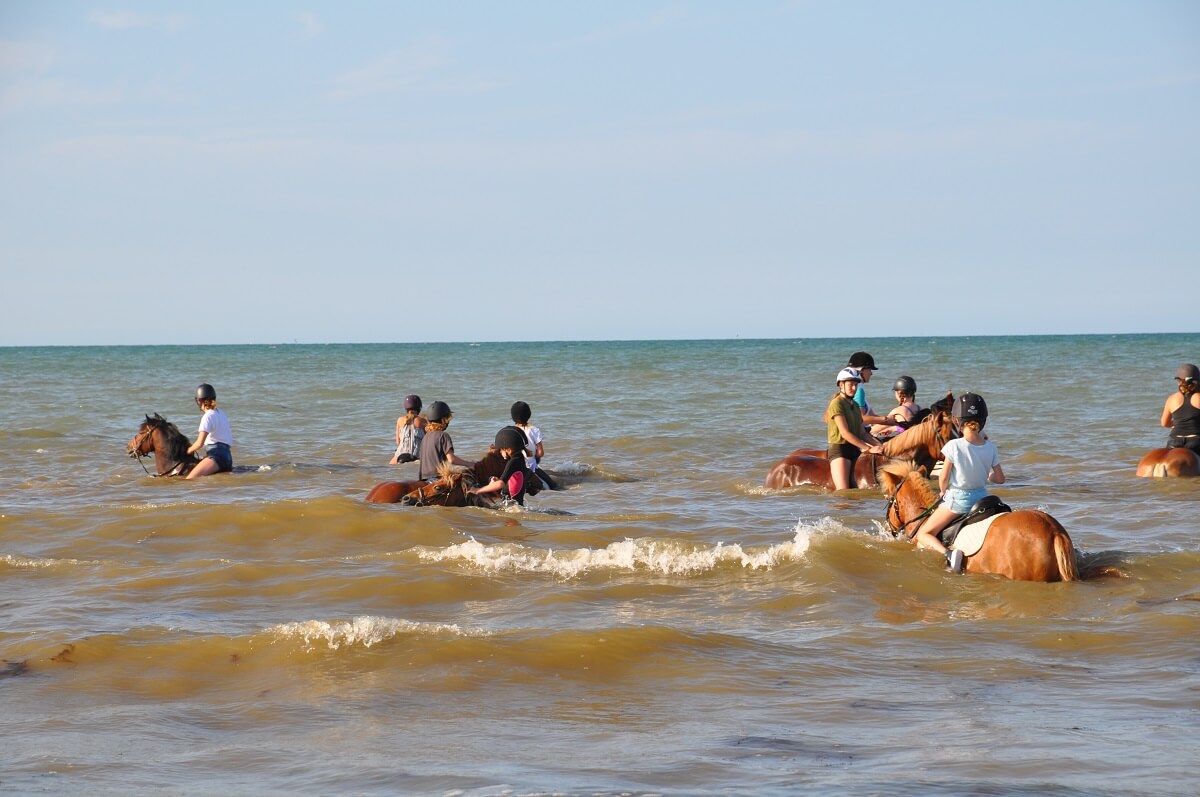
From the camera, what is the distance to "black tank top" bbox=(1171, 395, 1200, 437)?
14031mm

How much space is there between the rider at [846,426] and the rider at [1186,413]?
3.77m

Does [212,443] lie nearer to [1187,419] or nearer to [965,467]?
[965,467]

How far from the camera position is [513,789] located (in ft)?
14.7

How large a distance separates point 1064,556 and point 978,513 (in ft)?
2.19

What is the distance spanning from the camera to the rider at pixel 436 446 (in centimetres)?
1161

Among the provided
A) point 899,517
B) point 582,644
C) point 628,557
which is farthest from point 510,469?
point 582,644

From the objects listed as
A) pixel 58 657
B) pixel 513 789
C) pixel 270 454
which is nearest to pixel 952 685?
pixel 513 789

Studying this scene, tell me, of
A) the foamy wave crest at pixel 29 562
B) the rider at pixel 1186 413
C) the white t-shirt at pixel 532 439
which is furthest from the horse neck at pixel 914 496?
the rider at pixel 1186 413

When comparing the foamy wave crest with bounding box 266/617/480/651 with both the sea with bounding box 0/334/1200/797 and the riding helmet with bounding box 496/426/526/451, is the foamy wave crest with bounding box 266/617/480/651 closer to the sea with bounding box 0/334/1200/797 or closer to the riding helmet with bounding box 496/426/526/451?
the sea with bounding box 0/334/1200/797

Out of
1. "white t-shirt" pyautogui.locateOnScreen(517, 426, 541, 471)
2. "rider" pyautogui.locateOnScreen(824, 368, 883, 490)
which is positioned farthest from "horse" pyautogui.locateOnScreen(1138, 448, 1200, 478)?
"white t-shirt" pyautogui.locateOnScreen(517, 426, 541, 471)

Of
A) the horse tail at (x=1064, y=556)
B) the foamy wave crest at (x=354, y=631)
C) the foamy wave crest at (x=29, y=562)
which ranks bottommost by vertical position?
the foamy wave crest at (x=29, y=562)

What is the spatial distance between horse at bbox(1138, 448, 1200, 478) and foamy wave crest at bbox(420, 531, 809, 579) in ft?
20.5

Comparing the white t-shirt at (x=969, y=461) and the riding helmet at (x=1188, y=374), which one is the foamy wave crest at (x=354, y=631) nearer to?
the white t-shirt at (x=969, y=461)

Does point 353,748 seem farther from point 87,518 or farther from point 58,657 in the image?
point 87,518
